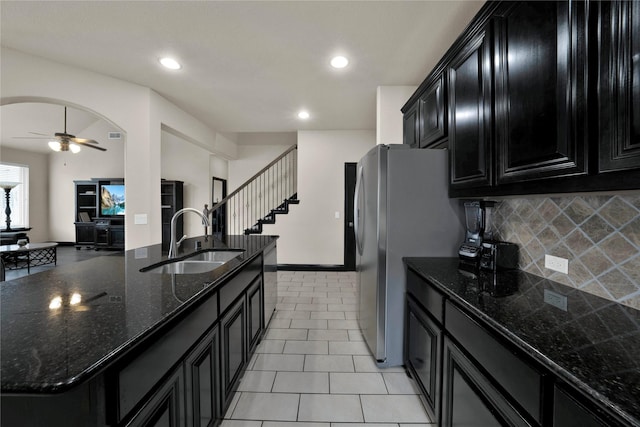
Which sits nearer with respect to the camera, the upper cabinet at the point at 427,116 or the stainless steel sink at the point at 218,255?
the upper cabinet at the point at 427,116

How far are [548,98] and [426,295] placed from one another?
1180 millimetres

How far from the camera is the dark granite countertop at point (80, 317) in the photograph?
645 millimetres

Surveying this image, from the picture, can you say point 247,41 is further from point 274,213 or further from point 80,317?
point 274,213

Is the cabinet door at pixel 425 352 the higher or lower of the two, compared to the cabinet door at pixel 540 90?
lower

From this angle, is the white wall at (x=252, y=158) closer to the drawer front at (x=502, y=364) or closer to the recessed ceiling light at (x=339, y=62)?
the recessed ceiling light at (x=339, y=62)

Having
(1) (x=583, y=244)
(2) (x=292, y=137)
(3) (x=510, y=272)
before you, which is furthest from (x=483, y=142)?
(2) (x=292, y=137)

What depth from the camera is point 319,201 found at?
5.30m

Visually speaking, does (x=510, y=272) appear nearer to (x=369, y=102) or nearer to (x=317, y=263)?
(x=369, y=102)

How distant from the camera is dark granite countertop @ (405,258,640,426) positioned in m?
0.65

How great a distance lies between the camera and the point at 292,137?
6828 millimetres

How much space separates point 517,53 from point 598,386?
54.0 inches

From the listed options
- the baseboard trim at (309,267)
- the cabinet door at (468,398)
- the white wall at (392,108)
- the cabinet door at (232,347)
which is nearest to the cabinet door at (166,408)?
the cabinet door at (232,347)

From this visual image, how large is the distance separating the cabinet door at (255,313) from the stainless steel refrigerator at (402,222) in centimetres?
101

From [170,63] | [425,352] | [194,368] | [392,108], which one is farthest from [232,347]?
[392,108]
